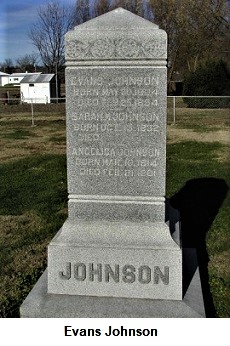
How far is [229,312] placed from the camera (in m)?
3.41

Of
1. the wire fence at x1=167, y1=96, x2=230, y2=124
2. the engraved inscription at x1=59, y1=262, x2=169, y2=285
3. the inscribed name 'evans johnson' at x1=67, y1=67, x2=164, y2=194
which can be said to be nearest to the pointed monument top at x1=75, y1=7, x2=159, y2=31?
the inscribed name 'evans johnson' at x1=67, y1=67, x2=164, y2=194

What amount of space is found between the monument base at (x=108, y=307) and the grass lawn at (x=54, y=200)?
0.97 ft

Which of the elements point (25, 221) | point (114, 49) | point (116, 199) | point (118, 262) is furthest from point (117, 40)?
point (25, 221)

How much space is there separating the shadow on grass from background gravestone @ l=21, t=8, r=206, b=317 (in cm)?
70

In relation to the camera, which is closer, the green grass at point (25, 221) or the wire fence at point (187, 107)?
the green grass at point (25, 221)

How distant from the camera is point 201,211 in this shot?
20.2 feet

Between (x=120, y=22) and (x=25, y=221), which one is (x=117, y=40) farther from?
(x=25, y=221)

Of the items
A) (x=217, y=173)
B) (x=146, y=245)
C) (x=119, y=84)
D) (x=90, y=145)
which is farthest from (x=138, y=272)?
(x=217, y=173)

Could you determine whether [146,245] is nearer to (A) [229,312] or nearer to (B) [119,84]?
(A) [229,312]

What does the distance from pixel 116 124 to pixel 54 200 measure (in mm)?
3634

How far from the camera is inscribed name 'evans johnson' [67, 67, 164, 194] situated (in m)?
3.20

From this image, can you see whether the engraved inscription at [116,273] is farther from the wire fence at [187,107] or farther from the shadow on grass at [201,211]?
the wire fence at [187,107]

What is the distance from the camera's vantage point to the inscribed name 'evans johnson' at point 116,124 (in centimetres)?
320

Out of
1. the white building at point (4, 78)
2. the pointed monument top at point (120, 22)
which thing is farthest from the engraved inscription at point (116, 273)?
the white building at point (4, 78)
